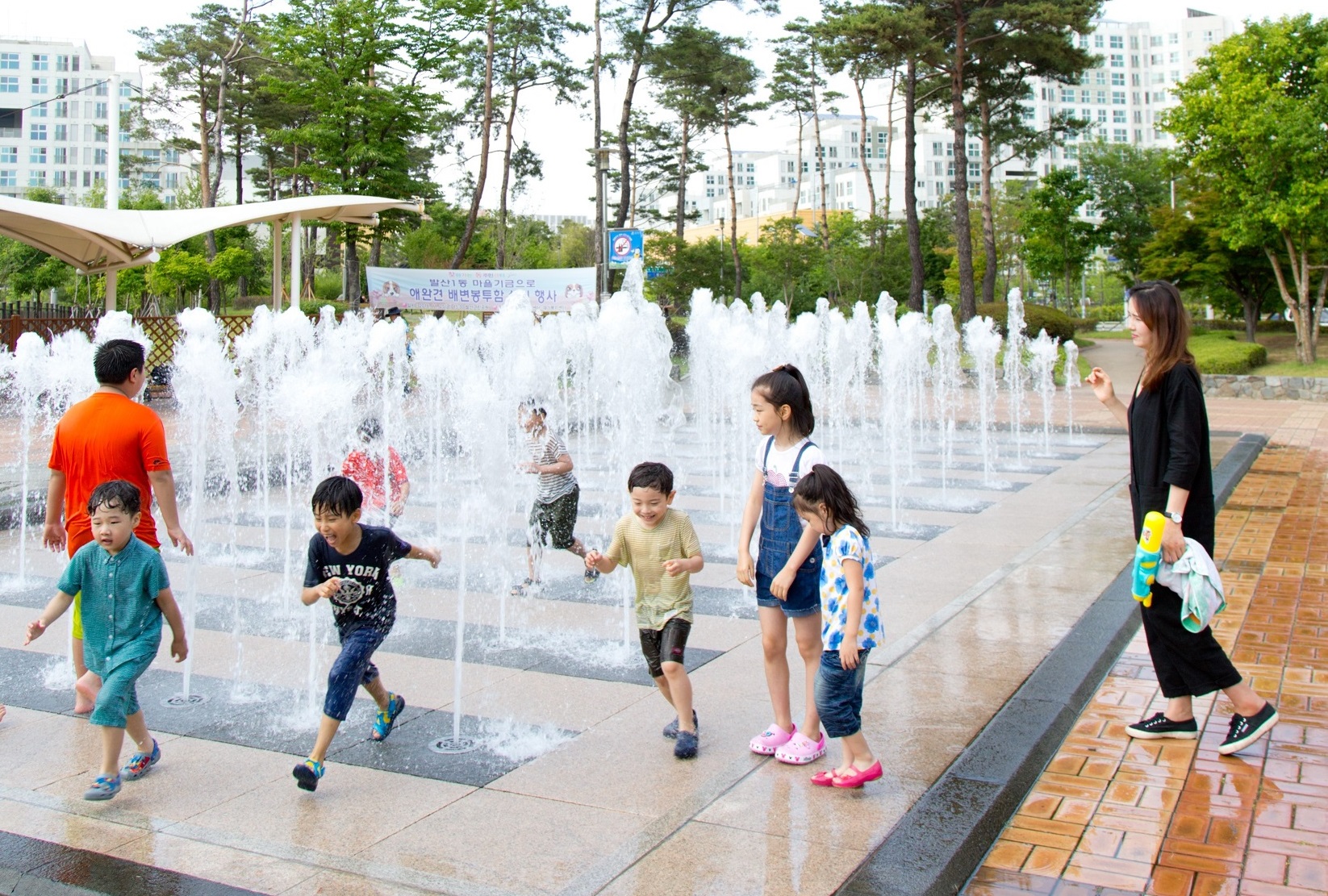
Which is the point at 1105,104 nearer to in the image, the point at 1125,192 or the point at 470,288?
the point at 1125,192

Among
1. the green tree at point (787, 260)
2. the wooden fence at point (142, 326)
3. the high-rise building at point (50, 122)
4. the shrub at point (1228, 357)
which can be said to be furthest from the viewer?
the high-rise building at point (50, 122)

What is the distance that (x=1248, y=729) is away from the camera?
12.5 ft

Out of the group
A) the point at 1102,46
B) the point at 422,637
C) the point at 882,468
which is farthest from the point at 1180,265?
the point at 1102,46

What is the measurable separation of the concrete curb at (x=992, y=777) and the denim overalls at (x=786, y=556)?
0.72 metres

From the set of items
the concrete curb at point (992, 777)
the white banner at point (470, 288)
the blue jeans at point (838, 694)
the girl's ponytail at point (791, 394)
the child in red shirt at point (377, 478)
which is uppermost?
the white banner at point (470, 288)

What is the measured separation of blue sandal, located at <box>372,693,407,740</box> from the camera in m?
4.07

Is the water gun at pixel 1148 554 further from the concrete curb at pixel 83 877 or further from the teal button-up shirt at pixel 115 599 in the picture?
the teal button-up shirt at pixel 115 599

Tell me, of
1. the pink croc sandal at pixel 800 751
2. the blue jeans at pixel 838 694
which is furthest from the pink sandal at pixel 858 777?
the pink croc sandal at pixel 800 751

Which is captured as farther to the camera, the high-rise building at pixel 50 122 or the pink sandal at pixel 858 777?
the high-rise building at pixel 50 122

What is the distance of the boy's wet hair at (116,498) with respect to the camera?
3.56 m

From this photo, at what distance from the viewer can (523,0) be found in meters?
28.8

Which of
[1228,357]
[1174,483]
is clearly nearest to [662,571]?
[1174,483]

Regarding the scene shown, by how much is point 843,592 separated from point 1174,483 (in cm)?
125

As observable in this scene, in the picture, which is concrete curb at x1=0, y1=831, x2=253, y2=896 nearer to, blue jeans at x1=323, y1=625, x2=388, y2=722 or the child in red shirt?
blue jeans at x1=323, y1=625, x2=388, y2=722
